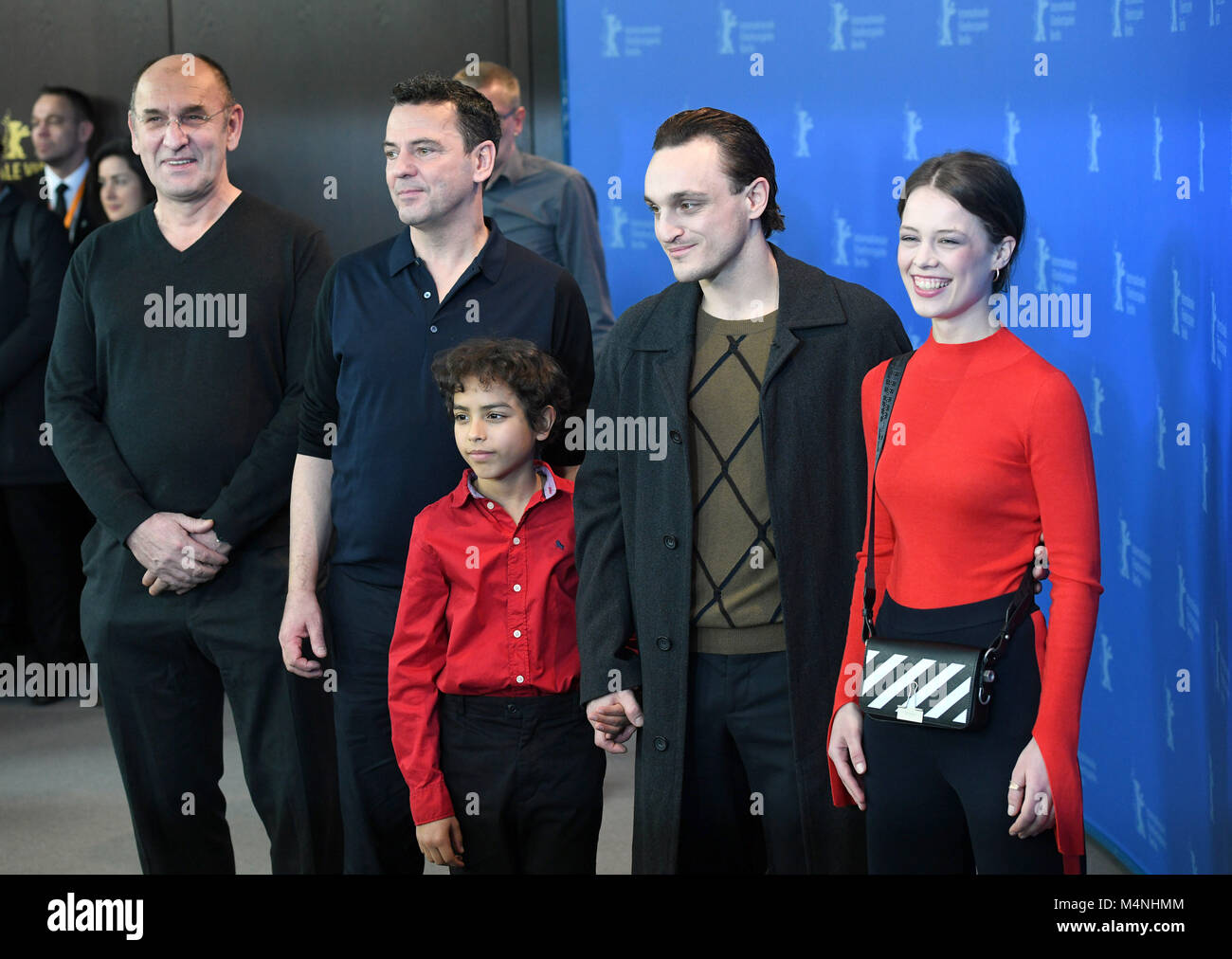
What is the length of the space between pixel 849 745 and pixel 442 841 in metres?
0.79

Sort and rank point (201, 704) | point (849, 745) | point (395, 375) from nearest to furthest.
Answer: point (849, 745) → point (395, 375) → point (201, 704)

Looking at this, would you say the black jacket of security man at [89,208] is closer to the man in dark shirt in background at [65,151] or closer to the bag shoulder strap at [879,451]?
the man in dark shirt in background at [65,151]

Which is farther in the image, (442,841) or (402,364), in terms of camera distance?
(402,364)

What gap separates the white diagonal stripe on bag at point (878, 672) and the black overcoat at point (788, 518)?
17 centimetres

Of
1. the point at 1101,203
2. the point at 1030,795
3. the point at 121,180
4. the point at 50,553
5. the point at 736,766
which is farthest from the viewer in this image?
the point at 50,553

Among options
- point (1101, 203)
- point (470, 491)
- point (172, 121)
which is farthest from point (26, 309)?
point (1101, 203)

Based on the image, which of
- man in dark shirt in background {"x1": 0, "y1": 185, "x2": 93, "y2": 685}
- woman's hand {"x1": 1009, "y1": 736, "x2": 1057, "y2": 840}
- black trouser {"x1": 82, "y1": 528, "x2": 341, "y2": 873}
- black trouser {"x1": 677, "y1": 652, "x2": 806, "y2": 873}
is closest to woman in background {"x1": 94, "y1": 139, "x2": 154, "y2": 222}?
man in dark shirt in background {"x1": 0, "y1": 185, "x2": 93, "y2": 685}

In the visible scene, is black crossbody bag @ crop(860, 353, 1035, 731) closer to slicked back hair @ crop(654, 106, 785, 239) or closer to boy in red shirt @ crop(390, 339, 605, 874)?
slicked back hair @ crop(654, 106, 785, 239)

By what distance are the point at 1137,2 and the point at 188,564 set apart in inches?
94.0

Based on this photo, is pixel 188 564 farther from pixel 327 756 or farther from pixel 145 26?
pixel 145 26

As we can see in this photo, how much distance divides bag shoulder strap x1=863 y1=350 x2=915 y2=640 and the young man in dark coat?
0.41 feet

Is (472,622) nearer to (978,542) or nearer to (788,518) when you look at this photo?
(788,518)

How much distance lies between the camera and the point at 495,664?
2652 millimetres

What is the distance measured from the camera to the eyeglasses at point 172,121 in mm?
3010
